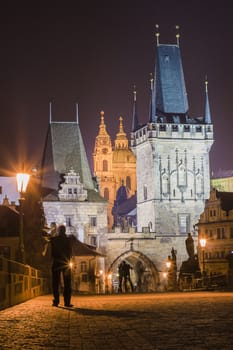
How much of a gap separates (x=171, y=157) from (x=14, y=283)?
64847 mm

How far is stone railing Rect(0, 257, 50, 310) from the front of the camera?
40.1ft

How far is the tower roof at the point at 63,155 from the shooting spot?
74125mm

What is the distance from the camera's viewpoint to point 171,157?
7812 cm

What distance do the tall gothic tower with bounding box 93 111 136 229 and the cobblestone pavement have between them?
12678cm

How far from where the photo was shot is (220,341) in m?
6.54

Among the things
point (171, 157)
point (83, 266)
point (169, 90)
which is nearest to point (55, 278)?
point (83, 266)

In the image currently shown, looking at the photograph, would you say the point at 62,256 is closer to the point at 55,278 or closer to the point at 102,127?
the point at 55,278

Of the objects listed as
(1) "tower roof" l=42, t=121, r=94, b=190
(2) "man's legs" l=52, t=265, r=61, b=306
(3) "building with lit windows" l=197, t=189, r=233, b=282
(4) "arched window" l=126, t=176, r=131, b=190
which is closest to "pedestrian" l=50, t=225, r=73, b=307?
(2) "man's legs" l=52, t=265, r=61, b=306

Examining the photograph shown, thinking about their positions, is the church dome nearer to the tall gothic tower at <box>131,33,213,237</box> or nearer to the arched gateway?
the tall gothic tower at <box>131,33,213,237</box>

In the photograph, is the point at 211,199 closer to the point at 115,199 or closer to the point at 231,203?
the point at 231,203

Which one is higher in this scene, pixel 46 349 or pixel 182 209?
pixel 182 209

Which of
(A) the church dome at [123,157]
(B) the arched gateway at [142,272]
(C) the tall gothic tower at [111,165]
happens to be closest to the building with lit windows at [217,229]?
(B) the arched gateway at [142,272]

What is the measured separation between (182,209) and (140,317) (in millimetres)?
67160

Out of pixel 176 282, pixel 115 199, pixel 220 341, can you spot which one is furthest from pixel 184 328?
pixel 115 199
